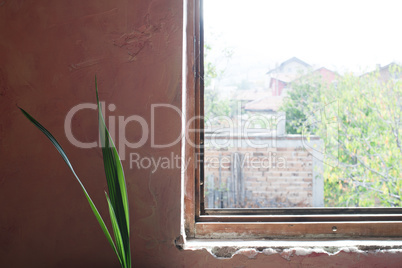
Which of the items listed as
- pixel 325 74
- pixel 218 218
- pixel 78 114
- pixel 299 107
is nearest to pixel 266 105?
pixel 299 107

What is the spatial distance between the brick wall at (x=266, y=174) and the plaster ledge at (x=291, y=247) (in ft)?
0.73

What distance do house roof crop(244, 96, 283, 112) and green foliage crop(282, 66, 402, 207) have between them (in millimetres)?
38

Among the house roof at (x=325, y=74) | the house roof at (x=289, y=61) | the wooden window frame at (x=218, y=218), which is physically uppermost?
the house roof at (x=289, y=61)

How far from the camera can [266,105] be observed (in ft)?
4.83

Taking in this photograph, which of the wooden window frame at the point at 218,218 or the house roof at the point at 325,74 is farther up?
the house roof at the point at 325,74

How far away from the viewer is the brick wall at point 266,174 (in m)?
1.48

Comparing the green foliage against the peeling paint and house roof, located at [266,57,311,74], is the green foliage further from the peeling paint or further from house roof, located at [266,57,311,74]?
the peeling paint

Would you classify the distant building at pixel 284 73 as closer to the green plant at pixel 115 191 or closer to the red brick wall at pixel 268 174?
the red brick wall at pixel 268 174

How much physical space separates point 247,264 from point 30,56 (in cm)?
114

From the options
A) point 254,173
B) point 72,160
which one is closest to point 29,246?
point 72,160

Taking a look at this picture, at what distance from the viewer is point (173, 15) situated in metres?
1.28

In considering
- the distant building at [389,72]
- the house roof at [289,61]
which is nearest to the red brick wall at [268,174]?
the house roof at [289,61]

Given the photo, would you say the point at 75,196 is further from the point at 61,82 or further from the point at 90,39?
the point at 90,39

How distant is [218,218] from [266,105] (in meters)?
0.53
